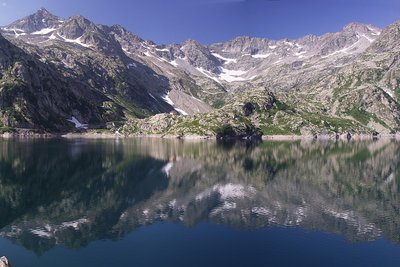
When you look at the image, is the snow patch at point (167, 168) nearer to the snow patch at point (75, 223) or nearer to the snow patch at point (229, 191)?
the snow patch at point (229, 191)

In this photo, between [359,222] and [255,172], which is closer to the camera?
[359,222]

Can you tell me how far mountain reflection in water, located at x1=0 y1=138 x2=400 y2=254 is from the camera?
75.4 metres

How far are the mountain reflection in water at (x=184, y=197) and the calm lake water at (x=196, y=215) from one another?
30 centimetres

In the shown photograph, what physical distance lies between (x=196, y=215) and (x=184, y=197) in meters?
19.7

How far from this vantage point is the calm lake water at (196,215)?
60.1 m

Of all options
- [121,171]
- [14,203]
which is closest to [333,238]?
[14,203]

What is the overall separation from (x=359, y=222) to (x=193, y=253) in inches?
1509

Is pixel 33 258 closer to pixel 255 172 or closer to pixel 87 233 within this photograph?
pixel 87 233

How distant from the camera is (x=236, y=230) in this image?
7369 cm

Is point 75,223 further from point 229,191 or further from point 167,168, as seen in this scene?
point 167,168

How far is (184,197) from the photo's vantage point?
343ft

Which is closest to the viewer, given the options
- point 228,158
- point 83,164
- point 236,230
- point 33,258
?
point 33,258

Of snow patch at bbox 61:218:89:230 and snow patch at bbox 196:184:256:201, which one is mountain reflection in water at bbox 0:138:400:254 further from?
snow patch at bbox 61:218:89:230

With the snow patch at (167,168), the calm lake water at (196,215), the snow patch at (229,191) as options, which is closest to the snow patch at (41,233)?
the calm lake water at (196,215)
